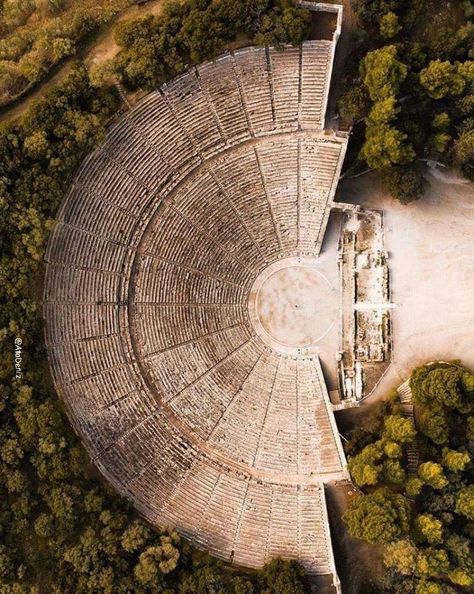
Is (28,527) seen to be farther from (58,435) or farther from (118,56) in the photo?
(118,56)

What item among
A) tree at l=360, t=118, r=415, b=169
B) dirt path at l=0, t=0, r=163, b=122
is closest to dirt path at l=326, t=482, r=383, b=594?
tree at l=360, t=118, r=415, b=169

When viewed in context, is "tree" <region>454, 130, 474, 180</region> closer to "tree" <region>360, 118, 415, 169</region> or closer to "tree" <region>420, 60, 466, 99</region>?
"tree" <region>420, 60, 466, 99</region>

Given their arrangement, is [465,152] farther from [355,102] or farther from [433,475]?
[433,475]

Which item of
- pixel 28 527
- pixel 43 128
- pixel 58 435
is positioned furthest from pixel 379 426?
pixel 43 128

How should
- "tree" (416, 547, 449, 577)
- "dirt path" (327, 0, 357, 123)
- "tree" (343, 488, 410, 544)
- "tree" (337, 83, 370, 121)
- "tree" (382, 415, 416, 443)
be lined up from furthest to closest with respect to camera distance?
"tree" (337, 83, 370, 121)
"dirt path" (327, 0, 357, 123)
"tree" (382, 415, 416, 443)
"tree" (416, 547, 449, 577)
"tree" (343, 488, 410, 544)

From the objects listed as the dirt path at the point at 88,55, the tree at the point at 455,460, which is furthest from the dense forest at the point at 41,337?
the dirt path at the point at 88,55
